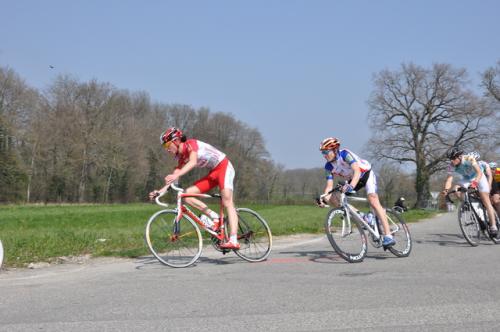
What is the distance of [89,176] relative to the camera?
75188 mm

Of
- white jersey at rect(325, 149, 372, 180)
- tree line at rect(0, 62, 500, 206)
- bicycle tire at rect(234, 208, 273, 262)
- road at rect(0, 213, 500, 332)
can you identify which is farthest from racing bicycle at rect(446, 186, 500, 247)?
tree line at rect(0, 62, 500, 206)

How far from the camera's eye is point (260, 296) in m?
5.47

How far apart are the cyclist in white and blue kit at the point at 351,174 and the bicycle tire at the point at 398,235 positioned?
200mm

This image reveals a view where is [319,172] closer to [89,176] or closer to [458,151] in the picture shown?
[89,176]

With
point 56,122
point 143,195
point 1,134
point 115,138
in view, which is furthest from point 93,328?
point 143,195

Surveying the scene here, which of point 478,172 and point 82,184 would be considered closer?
point 478,172

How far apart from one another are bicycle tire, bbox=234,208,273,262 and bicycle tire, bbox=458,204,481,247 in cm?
422

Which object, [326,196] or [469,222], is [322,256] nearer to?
[326,196]

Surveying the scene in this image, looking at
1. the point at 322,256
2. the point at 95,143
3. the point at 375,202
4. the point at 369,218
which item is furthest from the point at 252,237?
the point at 95,143

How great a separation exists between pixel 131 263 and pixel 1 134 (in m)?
52.8

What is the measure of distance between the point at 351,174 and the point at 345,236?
0.95 m

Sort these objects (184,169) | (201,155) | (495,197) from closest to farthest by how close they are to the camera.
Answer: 1. (184,169)
2. (201,155)
3. (495,197)

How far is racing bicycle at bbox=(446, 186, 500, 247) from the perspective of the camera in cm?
1066

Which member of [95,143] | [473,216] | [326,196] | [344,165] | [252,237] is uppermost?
[95,143]
